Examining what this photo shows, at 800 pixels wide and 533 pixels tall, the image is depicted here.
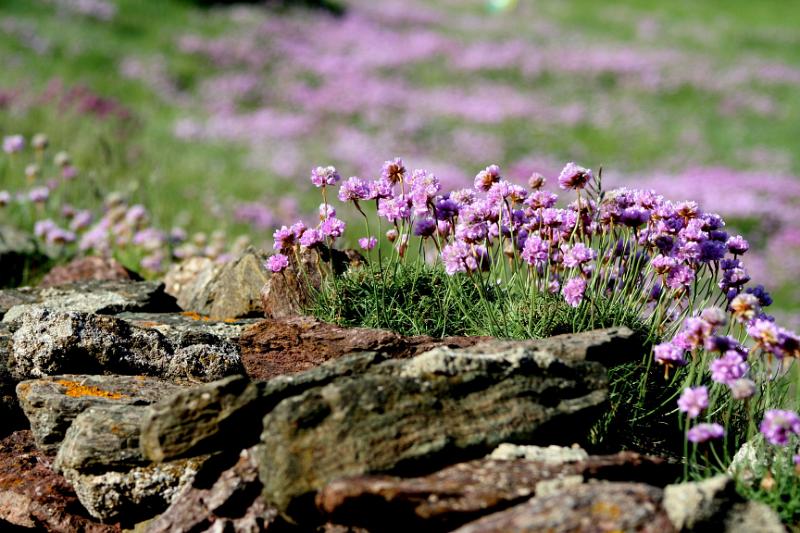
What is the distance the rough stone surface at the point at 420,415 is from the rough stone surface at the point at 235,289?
207 centimetres

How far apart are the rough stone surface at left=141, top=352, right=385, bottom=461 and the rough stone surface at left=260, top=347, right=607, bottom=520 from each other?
8.0 inches

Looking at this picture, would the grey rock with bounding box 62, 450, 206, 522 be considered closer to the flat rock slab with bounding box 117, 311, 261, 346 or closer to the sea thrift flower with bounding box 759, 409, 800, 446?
the flat rock slab with bounding box 117, 311, 261, 346

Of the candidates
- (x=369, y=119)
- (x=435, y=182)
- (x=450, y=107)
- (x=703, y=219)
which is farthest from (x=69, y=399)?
(x=450, y=107)

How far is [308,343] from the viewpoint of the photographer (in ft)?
15.1

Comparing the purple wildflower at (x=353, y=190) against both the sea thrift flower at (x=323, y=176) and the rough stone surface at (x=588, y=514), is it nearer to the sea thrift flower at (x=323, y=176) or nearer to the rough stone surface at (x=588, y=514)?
the sea thrift flower at (x=323, y=176)

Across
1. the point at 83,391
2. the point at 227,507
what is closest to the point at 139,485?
the point at 227,507

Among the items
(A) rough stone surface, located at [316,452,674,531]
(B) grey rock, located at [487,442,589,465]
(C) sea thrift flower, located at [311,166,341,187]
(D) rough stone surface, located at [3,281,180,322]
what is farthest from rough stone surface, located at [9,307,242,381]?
(B) grey rock, located at [487,442,589,465]

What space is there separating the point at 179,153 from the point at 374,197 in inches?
465

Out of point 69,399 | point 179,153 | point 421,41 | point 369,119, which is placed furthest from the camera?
point 421,41

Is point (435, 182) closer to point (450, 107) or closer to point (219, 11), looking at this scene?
point (450, 107)

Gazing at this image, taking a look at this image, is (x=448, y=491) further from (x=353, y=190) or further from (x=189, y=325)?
(x=189, y=325)

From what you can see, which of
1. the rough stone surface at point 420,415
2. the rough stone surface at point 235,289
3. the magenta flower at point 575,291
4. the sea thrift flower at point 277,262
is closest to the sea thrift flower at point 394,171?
the sea thrift flower at point 277,262

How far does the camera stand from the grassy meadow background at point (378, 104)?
47.4ft

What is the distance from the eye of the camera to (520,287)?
4.73 metres
